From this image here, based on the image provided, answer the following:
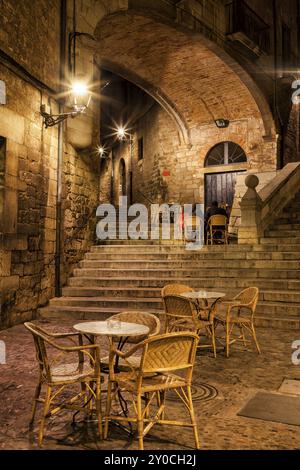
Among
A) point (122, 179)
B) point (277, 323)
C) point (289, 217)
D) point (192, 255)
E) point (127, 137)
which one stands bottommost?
point (277, 323)

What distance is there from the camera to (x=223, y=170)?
15977 millimetres

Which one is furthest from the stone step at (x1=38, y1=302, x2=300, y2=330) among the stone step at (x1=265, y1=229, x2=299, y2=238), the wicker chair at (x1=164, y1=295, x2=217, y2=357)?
the stone step at (x1=265, y1=229, x2=299, y2=238)

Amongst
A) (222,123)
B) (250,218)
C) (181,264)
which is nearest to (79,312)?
(181,264)

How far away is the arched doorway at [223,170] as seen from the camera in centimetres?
1588

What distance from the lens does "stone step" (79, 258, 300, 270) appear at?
8.23m

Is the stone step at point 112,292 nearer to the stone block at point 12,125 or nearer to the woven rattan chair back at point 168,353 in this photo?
the stone block at point 12,125

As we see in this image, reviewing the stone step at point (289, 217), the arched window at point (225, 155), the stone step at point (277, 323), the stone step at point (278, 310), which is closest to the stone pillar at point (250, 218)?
the stone step at point (289, 217)

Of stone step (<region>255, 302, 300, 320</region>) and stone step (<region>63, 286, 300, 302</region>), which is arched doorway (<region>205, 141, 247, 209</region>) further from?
stone step (<region>255, 302, 300, 320</region>)

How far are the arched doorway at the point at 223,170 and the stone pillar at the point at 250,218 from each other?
613cm

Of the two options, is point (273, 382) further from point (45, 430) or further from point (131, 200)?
point (131, 200)

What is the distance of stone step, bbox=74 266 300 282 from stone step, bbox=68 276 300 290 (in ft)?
0.39

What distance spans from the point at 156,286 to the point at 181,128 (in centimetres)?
969

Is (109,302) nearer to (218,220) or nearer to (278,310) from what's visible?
(278,310)

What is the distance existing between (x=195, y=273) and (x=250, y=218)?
1893 mm
